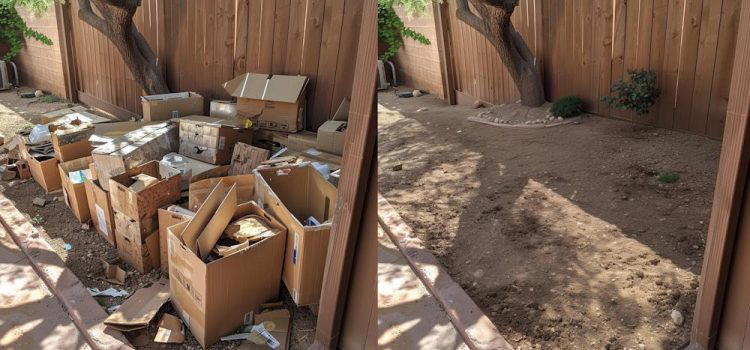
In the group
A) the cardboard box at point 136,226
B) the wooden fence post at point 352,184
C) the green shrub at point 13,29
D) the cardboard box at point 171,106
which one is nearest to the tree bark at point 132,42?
the cardboard box at point 171,106

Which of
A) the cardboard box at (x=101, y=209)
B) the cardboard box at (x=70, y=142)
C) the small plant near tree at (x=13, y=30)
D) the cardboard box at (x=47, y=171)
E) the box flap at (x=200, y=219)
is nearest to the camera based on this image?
the box flap at (x=200, y=219)

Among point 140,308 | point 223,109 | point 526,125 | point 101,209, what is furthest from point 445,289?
point 223,109

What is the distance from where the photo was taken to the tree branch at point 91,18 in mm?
5202

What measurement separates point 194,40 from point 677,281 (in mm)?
3891

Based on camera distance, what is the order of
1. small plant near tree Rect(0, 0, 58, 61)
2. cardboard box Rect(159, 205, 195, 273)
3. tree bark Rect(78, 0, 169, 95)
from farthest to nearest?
small plant near tree Rect(0, 0, 58, 61), tree bark Rect(78, 0, 169, 95), cardboard box Rect(159, 205, 195, 273)

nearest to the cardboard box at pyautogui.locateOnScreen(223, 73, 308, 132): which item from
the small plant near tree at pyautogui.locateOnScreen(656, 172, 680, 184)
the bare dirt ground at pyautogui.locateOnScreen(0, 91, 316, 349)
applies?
the bare dirt ground at pyautogui.locateOnScreen(0, 91, 316, 349)

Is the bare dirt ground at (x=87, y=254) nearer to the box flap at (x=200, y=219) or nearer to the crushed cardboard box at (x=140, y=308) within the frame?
the crushed cardboard box at (x=140, y=308)

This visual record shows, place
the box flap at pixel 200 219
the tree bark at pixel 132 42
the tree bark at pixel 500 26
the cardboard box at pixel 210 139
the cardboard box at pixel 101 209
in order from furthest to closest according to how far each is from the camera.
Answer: the tree bark at pixel 132 42 < the tree bark at pixel 500 26 < the cardboard box at pixel 210 139 < the cardboard box at pixel 101 209 < the box flap at pixel 200 219

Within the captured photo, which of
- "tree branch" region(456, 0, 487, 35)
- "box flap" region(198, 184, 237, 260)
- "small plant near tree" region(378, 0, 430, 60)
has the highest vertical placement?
"tree branch" region(456, 0, 487, 35)

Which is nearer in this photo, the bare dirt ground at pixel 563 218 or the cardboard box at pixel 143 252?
the bare dirt ground at pixel 563 218

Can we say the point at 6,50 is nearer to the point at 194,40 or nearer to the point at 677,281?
the point at 194,40

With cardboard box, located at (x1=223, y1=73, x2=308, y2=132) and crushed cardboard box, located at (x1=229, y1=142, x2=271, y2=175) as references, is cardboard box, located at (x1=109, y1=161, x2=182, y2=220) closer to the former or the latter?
crushed cardboard box, located at (x1=229, y1=142, x2=271, y2=175)

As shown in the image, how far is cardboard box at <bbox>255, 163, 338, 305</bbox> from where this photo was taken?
2.35m

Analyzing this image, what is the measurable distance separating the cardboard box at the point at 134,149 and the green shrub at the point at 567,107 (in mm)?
2606
